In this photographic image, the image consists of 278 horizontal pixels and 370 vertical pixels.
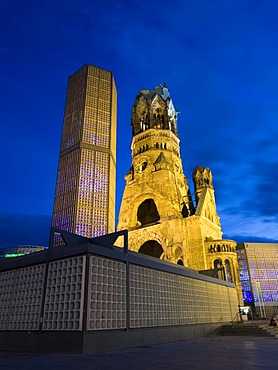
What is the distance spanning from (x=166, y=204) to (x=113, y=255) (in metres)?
24.8

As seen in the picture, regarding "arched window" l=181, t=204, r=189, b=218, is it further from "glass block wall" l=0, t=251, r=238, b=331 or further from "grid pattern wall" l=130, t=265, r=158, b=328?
"grid pattern wall" l=130, t=265, r=158, b=328

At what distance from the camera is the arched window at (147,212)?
42.9 m

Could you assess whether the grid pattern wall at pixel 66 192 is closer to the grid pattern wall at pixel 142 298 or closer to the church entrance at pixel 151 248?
the grid pattern wall at pixel 142 298

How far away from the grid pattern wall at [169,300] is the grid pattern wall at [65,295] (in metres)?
2.95

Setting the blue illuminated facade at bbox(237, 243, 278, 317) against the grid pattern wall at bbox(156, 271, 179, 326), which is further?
the blue illuminated facade at bbox(237, 243, 278, 317)

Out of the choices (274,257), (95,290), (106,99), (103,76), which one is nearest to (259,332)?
(95,290)

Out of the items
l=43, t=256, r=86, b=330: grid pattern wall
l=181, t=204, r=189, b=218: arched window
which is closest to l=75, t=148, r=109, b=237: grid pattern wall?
l=43, t=256, r=86, b=330: grid pattern wall

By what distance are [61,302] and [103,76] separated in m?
29.8

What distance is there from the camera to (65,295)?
1067 centimetres

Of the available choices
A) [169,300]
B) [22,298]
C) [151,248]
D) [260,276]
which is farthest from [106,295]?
[260,276]

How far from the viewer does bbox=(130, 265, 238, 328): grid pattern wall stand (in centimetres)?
1264

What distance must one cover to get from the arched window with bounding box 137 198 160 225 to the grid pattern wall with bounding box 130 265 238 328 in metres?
22.2

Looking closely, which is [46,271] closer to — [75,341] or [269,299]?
[75,341]

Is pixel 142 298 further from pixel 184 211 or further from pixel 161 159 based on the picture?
pixel 161 159
